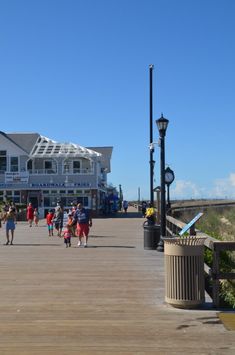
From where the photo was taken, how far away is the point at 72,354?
18.4ft

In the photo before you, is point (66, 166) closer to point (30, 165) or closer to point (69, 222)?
point (30, 165)

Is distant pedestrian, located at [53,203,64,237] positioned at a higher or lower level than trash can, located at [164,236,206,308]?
higher

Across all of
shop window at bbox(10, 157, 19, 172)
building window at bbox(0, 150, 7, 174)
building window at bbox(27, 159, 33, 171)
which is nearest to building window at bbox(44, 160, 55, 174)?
building window at bbox(27, 159, 33, 171)

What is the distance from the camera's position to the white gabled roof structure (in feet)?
177

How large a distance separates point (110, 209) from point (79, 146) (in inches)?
366

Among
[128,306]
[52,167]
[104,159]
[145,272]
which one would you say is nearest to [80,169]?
[52,167]

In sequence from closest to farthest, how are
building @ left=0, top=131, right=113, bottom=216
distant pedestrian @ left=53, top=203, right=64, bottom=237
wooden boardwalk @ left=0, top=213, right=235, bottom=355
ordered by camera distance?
1. wooden boardwalk @ left=0, top=213, right=235, bottom=355
2. distant pedestrian @ left=53, top=203, right=64, bottom=237
3. building @ left=0, top=131, right=113, bottom=216

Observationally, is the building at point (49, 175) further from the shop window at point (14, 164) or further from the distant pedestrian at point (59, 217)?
the distant pedestrian at point (59, 217)

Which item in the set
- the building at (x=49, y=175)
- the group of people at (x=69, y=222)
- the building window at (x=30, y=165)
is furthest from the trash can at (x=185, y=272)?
the building window at (x=30, y=165)

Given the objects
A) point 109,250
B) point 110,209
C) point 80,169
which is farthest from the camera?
point 110,209

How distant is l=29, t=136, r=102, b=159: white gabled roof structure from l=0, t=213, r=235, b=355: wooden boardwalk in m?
41.2

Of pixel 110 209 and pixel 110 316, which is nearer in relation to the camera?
pixel 110 316

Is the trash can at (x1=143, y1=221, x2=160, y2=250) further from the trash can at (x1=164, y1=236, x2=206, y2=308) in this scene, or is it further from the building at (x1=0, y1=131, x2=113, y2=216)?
the building at (x1=0, y1=131, x2=113, y2=216)

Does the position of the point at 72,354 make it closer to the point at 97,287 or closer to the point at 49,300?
the point at 49,300
